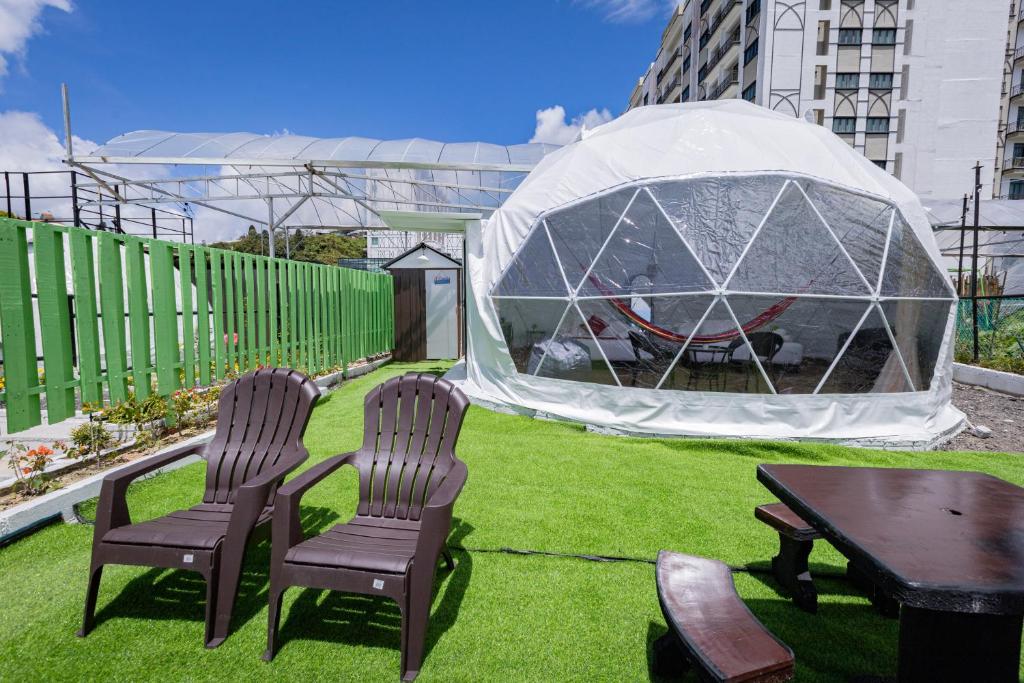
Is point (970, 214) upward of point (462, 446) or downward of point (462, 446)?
upward

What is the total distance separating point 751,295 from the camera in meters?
5.51

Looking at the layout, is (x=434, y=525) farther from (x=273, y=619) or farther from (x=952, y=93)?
(x=952, y=93)

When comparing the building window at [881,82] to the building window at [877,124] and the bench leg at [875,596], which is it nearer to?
the building window at [877,124]

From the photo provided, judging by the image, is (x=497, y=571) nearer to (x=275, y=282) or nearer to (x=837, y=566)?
(x=837, y=566)

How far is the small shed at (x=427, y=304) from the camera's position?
12102mm

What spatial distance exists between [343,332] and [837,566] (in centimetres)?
876

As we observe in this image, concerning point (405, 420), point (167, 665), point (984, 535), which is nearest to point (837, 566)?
point (984, 535)

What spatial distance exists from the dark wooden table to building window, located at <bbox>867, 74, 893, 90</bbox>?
32407mm

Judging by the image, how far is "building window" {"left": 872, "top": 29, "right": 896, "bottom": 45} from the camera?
82.5 ft

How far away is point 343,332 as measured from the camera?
31.4 ft

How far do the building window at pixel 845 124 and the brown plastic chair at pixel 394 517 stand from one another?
1244 inches

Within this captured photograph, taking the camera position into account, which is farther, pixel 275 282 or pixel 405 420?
pixel 275 282

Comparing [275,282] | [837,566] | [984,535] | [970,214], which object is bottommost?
[837,566]

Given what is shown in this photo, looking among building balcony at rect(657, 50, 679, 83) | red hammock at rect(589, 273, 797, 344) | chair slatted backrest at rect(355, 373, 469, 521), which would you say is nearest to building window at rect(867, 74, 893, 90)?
building balcony at rect(657, 50, 679, 83)
